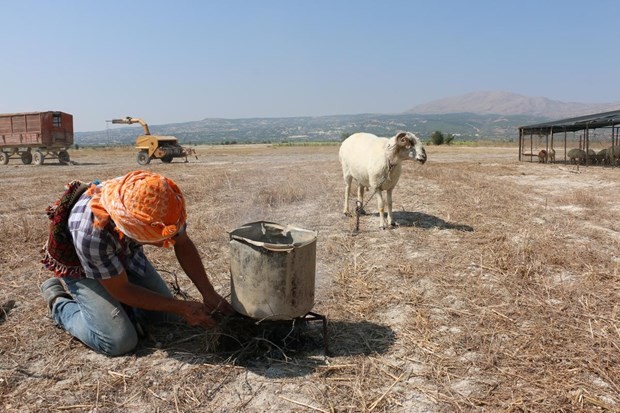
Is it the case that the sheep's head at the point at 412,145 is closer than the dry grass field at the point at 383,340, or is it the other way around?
the dry grass field at the point at 383,340

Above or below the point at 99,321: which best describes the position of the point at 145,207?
above

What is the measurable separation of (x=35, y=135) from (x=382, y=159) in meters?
22.6

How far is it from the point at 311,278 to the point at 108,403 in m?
1.61

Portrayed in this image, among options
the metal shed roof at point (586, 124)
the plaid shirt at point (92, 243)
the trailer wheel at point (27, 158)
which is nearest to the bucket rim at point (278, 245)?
the plaid shirt at point (92, 243)

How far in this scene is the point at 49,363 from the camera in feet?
11.3

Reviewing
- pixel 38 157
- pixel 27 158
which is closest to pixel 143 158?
pixel 38 157

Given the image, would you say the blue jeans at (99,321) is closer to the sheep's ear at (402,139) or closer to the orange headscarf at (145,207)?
the orange headscarf at (145,207)

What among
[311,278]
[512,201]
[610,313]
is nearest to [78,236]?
[311,278]

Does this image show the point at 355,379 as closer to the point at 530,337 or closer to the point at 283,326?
the point at 283,326

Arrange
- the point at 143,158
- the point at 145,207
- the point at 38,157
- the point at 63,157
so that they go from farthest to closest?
the point at 63,157 → the point at 38,157 → the point at 143,158 → the point at 145,207

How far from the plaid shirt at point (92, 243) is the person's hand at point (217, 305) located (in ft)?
2.34

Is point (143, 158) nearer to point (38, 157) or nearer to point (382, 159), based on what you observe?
point (38, 157)

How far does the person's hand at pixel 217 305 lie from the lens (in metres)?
3.59

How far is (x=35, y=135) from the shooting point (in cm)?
2383
